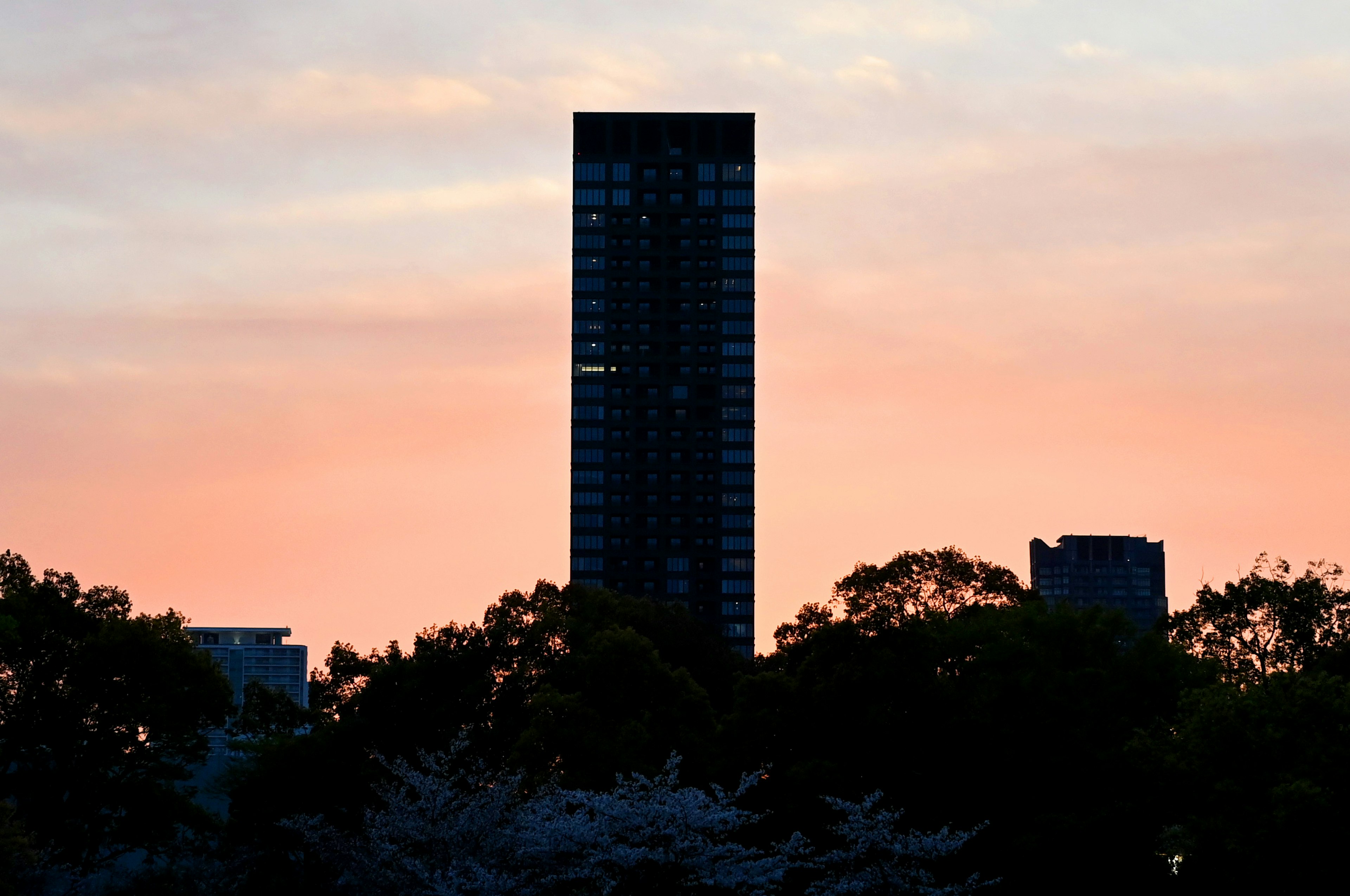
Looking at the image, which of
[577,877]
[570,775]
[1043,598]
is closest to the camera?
[577,877]

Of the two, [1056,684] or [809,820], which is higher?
[1056,684]

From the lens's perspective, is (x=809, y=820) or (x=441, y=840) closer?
(x=441, y=840)

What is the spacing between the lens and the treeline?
1966 inches

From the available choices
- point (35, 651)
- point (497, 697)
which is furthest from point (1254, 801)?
point (35, 651)

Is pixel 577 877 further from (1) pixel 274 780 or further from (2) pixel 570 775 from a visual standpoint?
(1) pixel 274 780

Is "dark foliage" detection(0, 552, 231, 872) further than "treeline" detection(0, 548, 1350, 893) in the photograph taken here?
Yes

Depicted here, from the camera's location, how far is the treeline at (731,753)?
49938mm

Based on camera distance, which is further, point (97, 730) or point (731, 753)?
point (97, 730)

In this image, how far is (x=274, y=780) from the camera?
7294cm

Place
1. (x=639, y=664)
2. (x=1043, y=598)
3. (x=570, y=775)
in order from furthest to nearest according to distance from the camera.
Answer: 1. (x=1043, y=598)
2. (x=639, y=664)
3. (x=570, y=775)

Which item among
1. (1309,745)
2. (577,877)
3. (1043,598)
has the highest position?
(1043,598)

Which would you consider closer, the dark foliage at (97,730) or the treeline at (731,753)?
the treeline at (731,753)

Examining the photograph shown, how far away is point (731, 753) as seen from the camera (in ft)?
215

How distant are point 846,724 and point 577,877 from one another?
62.4 ft
